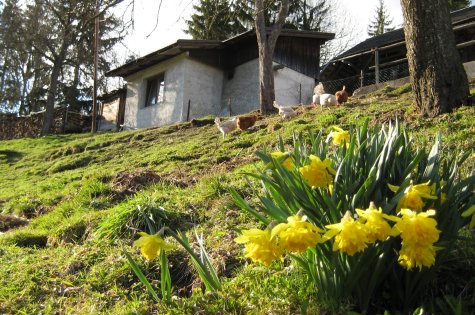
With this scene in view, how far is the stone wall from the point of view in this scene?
88.9 ft

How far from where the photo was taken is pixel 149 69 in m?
22.3

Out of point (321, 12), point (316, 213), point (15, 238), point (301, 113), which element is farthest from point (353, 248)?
point (321, 12)

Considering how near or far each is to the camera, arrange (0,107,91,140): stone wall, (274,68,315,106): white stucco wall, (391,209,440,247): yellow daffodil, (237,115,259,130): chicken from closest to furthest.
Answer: (391,209,440,247): yellow daffodil, (237,115,259,130): chicken, (274,68,315,106): white stucco wall, (0,107,91,140): stone wall

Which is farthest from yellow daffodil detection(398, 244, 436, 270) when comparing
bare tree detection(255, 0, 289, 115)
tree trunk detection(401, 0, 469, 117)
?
bare tree detection(255, 0, 289, 115)

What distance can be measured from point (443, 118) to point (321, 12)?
27.4m

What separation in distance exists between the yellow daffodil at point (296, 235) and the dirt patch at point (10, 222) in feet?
17.7

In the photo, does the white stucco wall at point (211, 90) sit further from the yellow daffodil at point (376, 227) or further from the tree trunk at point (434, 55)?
the yellow daffodil at point (376, 227)

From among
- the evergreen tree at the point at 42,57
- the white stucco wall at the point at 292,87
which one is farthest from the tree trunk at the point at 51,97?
the white stucco wall at the point at 292,87

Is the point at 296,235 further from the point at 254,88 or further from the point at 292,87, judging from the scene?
the point at 292,87

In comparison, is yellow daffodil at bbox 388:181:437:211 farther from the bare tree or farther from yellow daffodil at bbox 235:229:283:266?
the bare tree

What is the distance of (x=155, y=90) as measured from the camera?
22375 millimetres

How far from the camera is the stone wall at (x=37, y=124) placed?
2709 cm

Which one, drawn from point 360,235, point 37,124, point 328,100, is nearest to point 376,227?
point 360,235

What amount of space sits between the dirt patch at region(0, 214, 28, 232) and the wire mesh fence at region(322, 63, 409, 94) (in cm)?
1281
